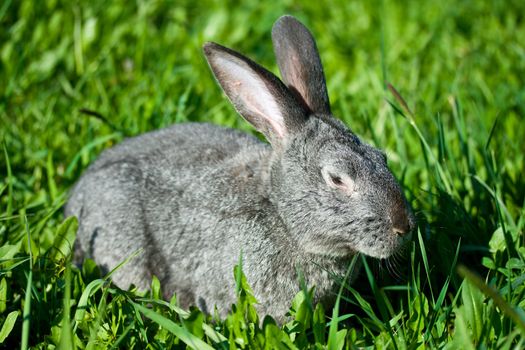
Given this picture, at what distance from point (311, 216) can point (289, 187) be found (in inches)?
8.9

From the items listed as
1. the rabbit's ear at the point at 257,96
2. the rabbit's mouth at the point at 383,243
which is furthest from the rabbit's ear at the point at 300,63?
the rabbit's mouth at the point at 383,243

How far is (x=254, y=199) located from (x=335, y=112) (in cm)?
196

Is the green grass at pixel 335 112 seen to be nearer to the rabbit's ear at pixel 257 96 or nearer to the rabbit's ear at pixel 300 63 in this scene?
the rabbit's ear at pixel 300 63

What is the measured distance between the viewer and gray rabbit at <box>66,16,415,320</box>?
3838mm

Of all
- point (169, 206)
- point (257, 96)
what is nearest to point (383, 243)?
point (257, 96)

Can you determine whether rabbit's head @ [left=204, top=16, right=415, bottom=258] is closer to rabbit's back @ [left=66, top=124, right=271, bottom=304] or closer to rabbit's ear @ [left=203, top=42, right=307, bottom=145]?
rabbit's ear @ [left=203, top=42, right=307, bottom=145]

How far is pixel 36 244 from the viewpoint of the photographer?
14.1ft

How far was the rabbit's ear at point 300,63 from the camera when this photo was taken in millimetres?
4363

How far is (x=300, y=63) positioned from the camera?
4398 millimetres

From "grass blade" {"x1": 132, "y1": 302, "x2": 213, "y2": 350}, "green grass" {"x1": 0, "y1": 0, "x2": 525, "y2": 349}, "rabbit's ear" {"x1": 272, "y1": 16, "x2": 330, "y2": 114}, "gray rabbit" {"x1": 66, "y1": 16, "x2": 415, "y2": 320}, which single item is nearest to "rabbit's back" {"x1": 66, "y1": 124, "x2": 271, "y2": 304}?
"gray rabbit" {"x1": 66, "y1": 16, "x2": 415, "y2": 320}

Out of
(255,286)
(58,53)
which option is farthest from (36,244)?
(58,53)

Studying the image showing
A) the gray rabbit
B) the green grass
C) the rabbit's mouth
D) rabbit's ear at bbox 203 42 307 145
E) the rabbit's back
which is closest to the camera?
the green grass

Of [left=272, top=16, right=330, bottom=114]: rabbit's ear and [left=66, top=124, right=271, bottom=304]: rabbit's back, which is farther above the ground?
[left=272, top=16, right=330, bottom=114]: rabbit's ear

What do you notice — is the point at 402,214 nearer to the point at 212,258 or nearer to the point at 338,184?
the point at 338,184
